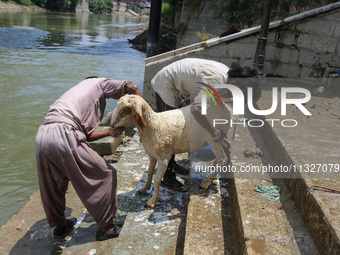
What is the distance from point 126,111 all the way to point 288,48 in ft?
15.1

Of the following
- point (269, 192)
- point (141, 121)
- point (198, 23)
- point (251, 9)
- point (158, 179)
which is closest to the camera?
point (269, 192)

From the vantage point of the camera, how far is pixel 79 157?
9.43ft

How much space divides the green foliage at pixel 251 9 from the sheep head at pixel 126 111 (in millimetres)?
6881

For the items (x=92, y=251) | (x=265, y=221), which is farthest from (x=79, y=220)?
(x=265, y=221)

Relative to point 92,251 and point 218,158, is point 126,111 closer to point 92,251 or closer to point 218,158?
point 218,158

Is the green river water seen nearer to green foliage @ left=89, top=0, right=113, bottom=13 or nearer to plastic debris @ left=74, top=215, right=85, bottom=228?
plastic debris @ left=74, top=215, right=85, bottom=228

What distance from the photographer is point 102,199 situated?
310 centimetres

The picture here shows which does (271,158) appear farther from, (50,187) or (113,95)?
(50,187)

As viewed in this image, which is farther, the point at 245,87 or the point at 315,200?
the point at 245,87

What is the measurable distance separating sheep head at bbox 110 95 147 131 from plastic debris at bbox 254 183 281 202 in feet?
4.56

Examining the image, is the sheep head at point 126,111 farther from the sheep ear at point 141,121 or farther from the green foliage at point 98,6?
the green foliage at point 98,6

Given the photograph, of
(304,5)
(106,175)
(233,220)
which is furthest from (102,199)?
(304,5)

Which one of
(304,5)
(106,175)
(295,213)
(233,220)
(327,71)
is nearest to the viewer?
(295,213)

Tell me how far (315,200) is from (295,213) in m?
0.38
